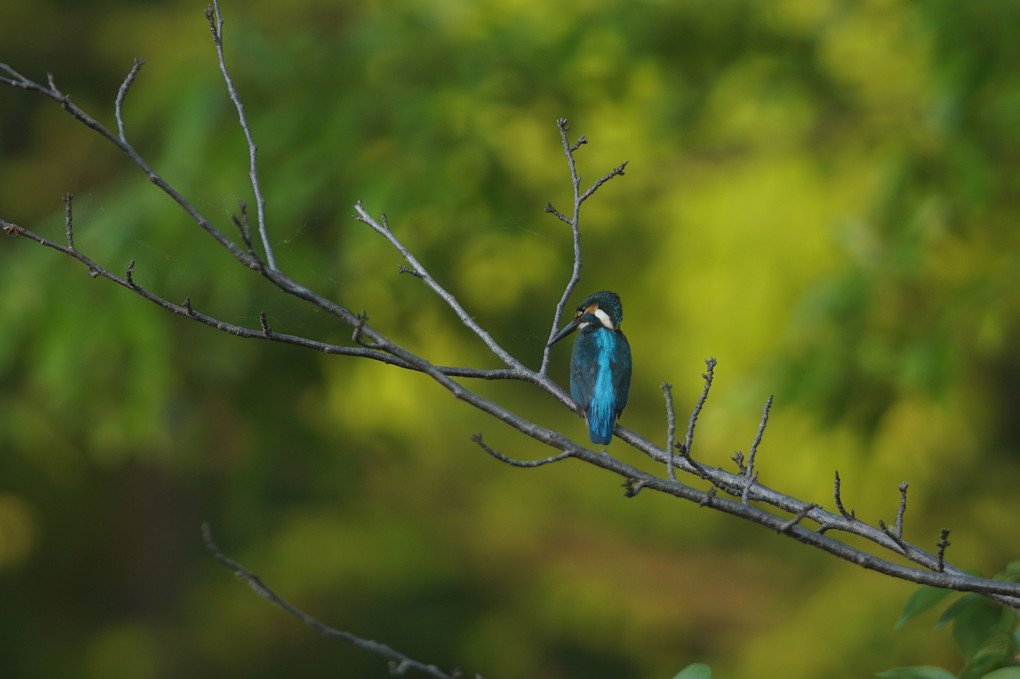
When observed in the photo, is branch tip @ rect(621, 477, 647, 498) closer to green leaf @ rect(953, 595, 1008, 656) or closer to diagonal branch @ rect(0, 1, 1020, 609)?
diagonal branch @ rect(0, 1, 1020, 609)

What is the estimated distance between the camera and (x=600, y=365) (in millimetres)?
2166

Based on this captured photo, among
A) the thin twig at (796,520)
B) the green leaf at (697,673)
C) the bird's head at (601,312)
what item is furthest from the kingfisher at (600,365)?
the green leaf at (697,673)

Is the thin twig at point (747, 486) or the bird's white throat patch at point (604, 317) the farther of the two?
the bird's white throat patch at point (604, 317)

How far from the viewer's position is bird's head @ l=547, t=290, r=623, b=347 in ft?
7.13

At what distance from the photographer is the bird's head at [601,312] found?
2.17 meters

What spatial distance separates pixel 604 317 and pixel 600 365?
0.39 feet

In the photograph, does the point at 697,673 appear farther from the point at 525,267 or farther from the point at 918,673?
the point at 525,267

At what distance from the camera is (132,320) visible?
4.09m

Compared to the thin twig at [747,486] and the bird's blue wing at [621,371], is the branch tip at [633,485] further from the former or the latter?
the bird's blue wing at [621,371]

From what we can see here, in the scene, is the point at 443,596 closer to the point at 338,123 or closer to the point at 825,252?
the point at 825,252

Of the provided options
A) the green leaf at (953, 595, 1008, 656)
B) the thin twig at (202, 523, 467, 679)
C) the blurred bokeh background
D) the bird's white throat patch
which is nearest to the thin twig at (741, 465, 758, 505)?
the green leaf at (953, 595, 1008, 656)

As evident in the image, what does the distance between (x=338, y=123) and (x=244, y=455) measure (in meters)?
2.63

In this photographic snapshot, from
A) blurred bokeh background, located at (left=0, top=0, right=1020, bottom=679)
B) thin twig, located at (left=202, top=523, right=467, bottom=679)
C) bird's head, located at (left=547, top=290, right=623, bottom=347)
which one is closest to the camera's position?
thin twig, located at (left=202, top=523, right=467, bottom=679)

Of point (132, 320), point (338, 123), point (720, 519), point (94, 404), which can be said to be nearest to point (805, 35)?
point (338, 123)
